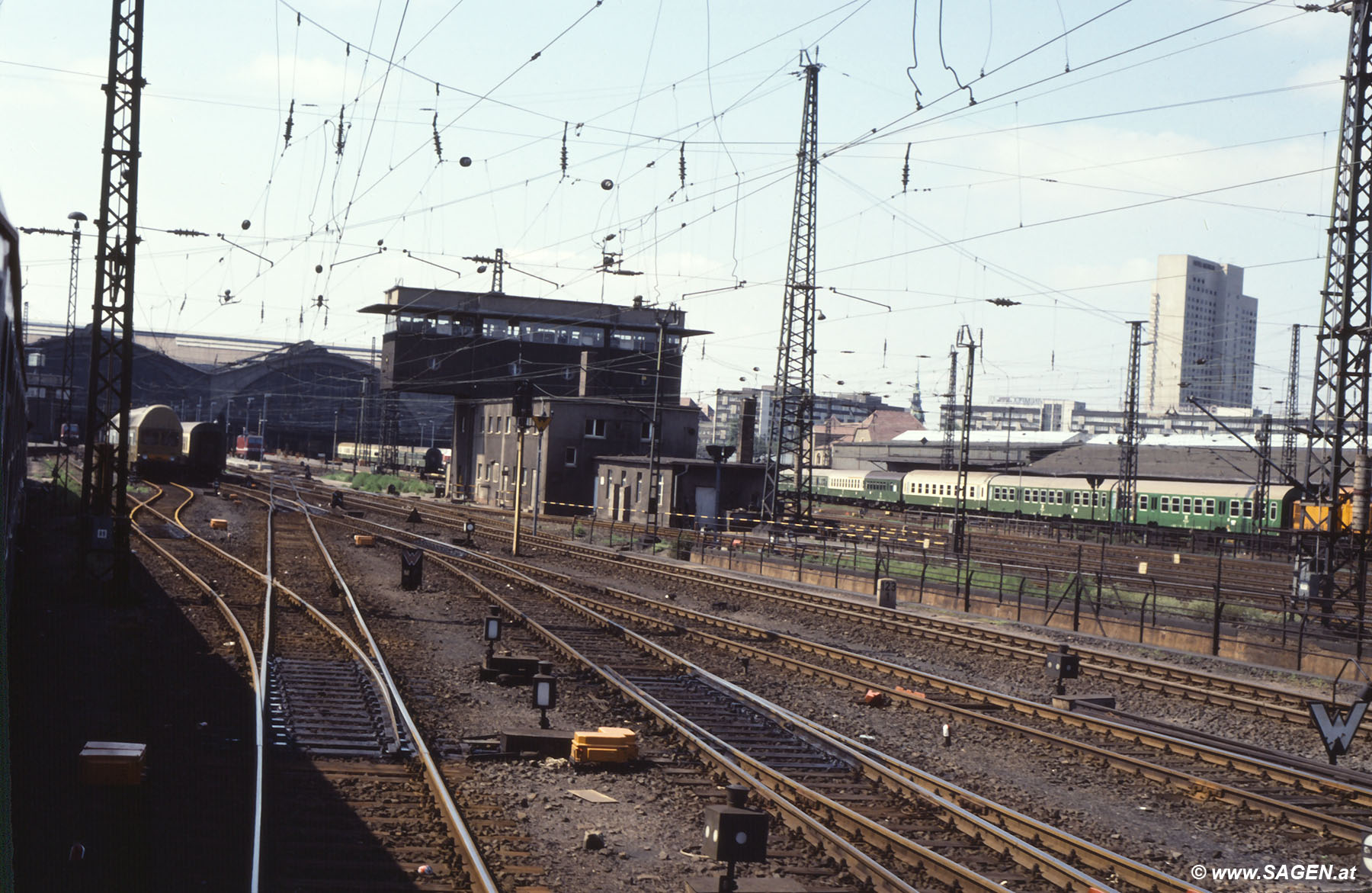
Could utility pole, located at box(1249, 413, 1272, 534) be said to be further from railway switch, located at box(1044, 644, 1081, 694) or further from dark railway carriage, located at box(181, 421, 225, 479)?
dark railway carriage, located at box(181, 421, 225, 479)

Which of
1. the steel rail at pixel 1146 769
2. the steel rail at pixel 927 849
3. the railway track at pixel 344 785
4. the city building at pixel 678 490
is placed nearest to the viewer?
the railway track at pixel 344 785

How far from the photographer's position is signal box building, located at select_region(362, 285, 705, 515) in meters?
59.9

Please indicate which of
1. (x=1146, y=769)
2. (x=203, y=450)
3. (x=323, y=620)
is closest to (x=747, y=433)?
(x=203, y=450)

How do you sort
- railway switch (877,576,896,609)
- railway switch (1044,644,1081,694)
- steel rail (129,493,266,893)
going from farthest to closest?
1. railway switch (877,576,896,609)
2. railway switch (1044,644,1081,694)
3. steel rail (129,493,266,893)

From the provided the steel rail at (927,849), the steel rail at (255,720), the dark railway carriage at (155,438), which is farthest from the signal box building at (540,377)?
the steel rail at (927,849)

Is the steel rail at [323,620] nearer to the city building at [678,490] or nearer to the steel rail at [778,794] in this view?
the steel rail at [778,794]

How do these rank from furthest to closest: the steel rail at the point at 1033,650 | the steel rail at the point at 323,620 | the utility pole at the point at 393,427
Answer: the utility pole at the point at 393,427 < the steel rail at the point at 1033,650 < the steel rail at the point at 323,620

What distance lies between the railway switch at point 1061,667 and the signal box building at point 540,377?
40.7 meters

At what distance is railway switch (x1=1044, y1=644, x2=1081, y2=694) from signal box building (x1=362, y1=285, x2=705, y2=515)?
4067 centimetres

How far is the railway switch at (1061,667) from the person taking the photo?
1827 centimetres

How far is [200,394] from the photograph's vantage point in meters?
117

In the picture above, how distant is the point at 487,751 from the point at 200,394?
375ft

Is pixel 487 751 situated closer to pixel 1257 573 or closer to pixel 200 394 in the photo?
pixel 1257 573

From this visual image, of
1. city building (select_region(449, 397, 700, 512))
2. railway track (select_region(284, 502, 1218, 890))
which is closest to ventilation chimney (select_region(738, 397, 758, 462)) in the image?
city building (select_region(449, 397, 700, 512))
